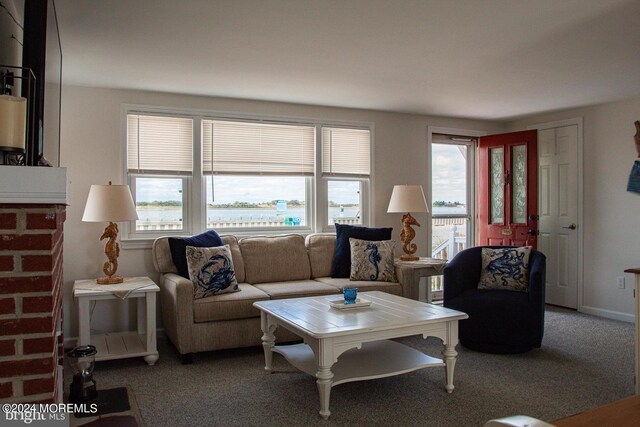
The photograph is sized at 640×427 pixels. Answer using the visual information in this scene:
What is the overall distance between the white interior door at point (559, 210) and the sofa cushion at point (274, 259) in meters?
2.80

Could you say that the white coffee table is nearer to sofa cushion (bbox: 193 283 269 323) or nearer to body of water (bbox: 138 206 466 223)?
sofa cushion (bbox: 193 283 269 323)

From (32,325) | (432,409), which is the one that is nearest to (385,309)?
(432,409)

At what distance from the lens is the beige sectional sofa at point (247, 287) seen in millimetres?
3658

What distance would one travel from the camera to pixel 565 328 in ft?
15.1

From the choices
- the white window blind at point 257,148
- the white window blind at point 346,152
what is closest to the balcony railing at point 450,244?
the white window blind at point 346,152

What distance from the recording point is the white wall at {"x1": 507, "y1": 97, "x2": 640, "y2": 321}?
4.93m

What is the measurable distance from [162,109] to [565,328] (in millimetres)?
4077

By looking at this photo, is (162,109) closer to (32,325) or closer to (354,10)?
(354,10)

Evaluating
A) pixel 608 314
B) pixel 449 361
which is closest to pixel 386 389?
pixel 449 361

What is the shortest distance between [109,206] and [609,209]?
463 centimetres

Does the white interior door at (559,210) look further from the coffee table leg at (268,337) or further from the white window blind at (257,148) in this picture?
the coffee table leg at (268,337)

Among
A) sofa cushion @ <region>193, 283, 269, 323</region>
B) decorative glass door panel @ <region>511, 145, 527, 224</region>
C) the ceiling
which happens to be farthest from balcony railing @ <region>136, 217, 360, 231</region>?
decorative glass door panel @ <region>511, 145, 527, 224</region>

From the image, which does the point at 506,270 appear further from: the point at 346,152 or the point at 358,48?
the point at 358,48

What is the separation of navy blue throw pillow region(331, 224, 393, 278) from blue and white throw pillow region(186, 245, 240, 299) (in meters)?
1.05
